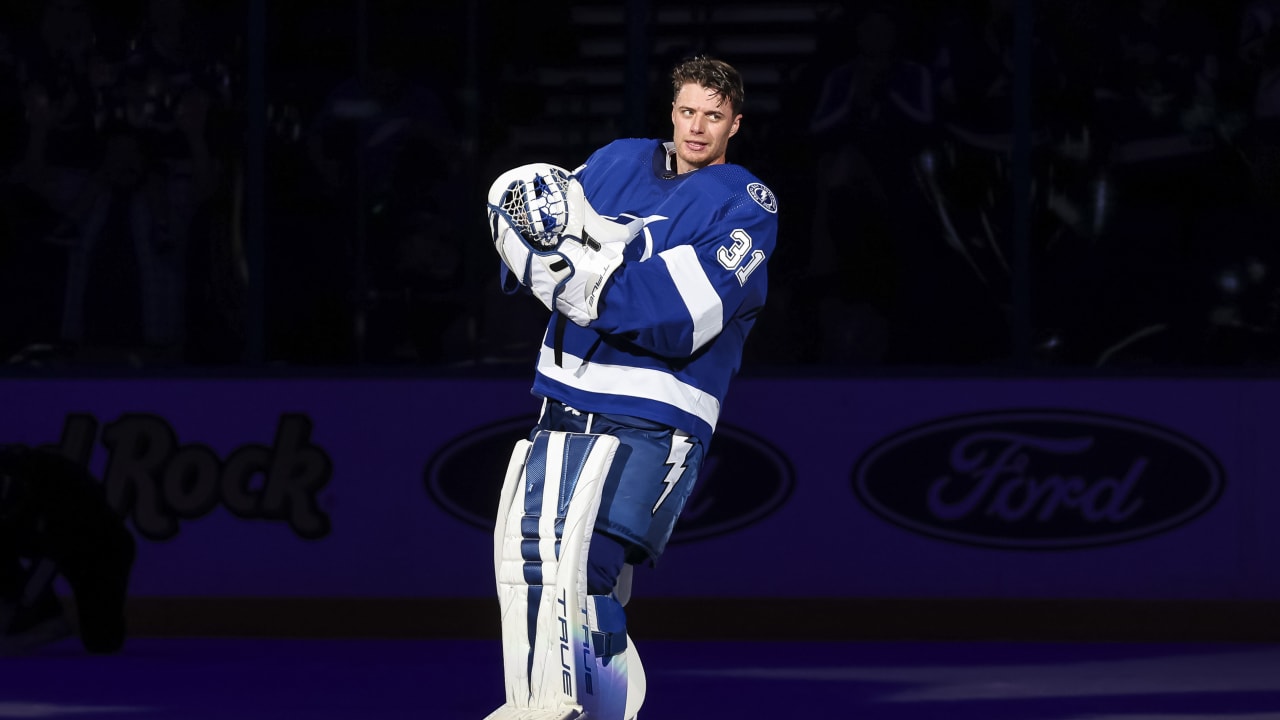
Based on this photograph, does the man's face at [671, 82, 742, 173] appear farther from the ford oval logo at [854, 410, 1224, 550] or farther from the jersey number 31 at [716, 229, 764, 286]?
the ford oval logo at [854, 410, 1224, 550]

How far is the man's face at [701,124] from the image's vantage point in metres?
4.86

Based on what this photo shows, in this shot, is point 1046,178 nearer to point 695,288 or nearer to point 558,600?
point 695,288

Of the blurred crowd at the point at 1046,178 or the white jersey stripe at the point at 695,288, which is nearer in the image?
the white jersey stripe at the point at 695,288

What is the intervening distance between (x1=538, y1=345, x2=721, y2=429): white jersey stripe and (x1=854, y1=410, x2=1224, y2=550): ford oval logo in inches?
127

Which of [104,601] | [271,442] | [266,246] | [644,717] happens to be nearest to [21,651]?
[104,601]

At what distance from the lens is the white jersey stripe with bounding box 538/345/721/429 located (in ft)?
16.0

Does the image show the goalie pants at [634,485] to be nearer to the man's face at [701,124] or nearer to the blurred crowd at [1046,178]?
the man's face at [701,124]

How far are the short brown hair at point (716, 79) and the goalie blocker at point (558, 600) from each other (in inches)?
33.8

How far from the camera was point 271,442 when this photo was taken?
811cm

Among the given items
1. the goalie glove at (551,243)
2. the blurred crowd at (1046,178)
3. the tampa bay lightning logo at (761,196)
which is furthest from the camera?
the blurred crowd at (1046,178)

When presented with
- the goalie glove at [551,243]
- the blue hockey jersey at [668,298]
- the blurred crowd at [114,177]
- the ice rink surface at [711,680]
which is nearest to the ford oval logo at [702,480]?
the ice rink surface at [711,680]

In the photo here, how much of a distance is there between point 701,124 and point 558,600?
1176mm

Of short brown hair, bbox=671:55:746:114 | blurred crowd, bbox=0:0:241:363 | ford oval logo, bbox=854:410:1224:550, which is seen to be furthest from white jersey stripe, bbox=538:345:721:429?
blurred crowd, bbox=0:0:241:363

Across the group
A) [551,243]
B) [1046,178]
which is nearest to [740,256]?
[551,243]
